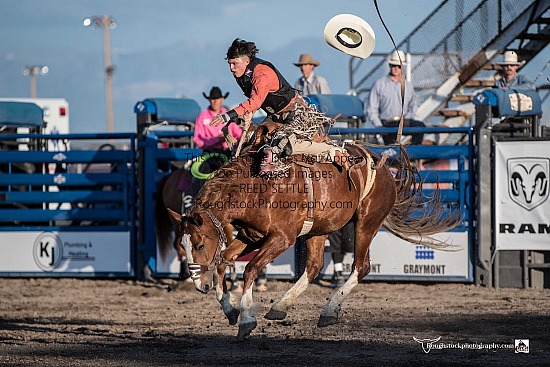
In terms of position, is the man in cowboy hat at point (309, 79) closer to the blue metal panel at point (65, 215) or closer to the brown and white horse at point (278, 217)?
the blue metal panel at point (65, 215)

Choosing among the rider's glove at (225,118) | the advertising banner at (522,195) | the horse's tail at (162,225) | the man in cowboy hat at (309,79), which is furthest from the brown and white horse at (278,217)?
the man in cowboy hat at (309,79)

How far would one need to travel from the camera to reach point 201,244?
22.2 ft

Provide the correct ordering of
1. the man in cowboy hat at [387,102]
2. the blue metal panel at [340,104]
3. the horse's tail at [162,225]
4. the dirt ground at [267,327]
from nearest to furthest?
the dirt ground at [267,327] < the blue metal panel at [340,104] < the horse's tail at [162,225] < the man in cowboy hat at [387,102]

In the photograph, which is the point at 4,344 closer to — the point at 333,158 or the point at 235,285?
the point at 333,158

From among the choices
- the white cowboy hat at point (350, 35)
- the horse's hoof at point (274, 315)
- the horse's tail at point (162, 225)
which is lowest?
the horse's hoof at point (274, 315)

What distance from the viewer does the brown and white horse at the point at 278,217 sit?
682cm

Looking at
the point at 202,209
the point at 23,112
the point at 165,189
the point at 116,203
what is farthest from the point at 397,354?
the point at 23,112

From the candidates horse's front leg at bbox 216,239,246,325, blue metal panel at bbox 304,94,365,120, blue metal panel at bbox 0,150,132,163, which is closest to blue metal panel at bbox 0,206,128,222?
blue metal panel at bbox 0,150,132,163

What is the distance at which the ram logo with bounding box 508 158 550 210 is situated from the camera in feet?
33.8

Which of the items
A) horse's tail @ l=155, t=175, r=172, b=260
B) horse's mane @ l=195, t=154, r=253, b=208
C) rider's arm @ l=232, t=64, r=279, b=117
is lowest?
horse's tail @ l=155, t=175, r=172, b=260

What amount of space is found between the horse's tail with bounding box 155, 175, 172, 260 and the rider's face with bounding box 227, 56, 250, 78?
13.3ft

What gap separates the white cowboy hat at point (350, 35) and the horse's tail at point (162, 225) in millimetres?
4184

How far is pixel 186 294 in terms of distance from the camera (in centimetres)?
1062

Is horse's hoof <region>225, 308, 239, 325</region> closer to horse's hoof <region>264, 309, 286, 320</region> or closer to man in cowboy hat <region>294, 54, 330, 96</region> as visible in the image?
horse's hoof <region>264, 309, 286, 320</region>
